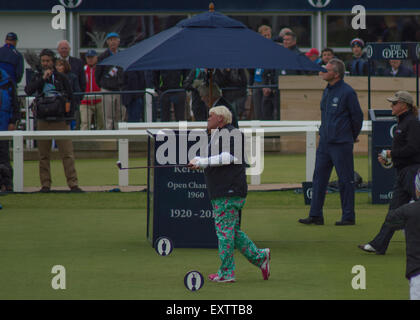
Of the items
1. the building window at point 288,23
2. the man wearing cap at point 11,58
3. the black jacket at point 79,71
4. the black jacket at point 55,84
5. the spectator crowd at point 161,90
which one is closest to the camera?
the black jacket at point 55,84

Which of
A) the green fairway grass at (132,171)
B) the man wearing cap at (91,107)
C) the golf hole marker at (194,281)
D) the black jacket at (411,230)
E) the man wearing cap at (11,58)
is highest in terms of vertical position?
the man wearing cap at (11,58)

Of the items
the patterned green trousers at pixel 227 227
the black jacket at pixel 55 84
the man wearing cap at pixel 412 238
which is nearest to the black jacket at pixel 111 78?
the black jacket at pixel 55 84

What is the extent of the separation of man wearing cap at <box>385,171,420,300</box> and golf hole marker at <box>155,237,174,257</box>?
3.27 metres

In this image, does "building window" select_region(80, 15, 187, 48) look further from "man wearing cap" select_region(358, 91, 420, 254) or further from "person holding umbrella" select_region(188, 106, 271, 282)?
"person holding umbrella" select_region(188, 106, 271, 282)

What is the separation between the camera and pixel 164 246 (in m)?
10.3

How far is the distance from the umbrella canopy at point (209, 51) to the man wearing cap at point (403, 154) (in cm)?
112

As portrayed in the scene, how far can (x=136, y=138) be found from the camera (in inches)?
663

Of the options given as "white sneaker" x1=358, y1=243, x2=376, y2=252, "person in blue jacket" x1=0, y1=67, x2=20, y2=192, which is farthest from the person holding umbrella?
"person in blue jacket" x1=0, y1=67, x2=20, y2=192

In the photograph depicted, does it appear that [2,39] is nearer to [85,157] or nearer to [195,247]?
[85,157]

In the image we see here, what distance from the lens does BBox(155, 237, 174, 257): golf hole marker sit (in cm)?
1024

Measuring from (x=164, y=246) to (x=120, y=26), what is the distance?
15849 millimetres

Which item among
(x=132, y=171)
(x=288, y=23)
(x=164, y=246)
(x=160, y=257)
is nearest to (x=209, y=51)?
(x=164, y=246)

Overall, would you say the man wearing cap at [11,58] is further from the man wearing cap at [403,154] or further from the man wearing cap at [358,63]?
the man wearing cap at [403,154]

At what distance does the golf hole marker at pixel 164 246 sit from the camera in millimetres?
10242
